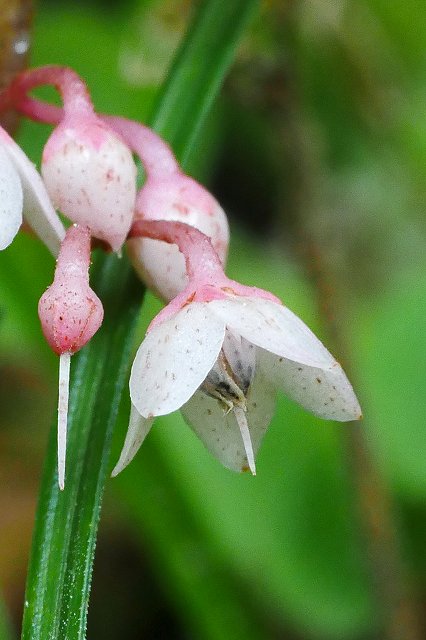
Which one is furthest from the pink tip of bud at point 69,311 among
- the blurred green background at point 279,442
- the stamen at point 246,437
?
the blurred green background at point 279,442

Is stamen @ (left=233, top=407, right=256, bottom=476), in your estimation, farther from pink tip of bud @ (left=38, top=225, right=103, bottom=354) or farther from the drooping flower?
pink tip of bud @ (left=38, top=225, right=103, bottom=354)

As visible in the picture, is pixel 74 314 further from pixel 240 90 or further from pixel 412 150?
pixel 412 150

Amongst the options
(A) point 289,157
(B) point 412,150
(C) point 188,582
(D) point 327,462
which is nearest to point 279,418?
(D) point 327,462

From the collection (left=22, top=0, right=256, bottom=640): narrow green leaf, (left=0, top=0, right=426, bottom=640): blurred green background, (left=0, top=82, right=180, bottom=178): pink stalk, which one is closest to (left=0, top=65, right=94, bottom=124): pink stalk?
(left=0, top=82, right=180, bottom=178): pink stalk

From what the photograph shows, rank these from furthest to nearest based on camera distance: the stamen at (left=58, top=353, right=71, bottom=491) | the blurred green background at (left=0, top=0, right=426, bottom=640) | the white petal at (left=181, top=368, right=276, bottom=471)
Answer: the blurred green background at (left=0, top=0, right=426, bottom=640) → the white petal at (left=181, top=368, right=276, bottom=471) → the stamen at (left=58, top=353, right=71, bottom=491)

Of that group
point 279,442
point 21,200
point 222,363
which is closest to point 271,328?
point 222,363

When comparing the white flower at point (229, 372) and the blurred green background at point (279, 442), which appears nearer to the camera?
the white flower at point (229, 372)

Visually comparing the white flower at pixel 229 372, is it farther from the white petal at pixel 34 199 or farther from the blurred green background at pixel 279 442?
the blurred green background at pixel 279 442
